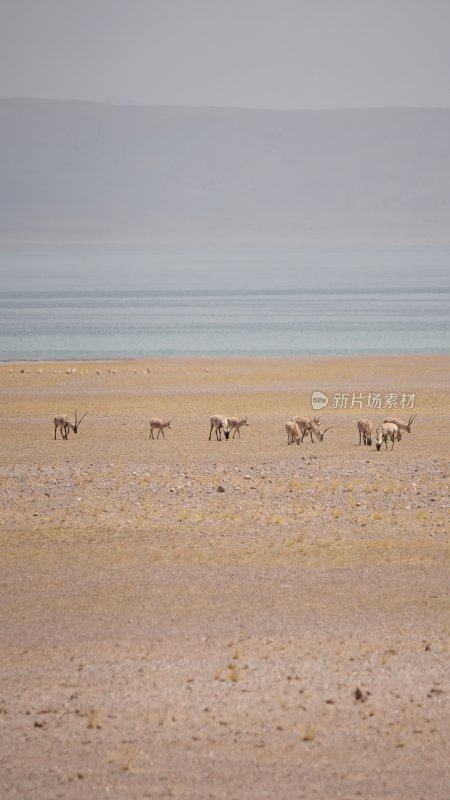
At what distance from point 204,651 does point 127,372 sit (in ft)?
116

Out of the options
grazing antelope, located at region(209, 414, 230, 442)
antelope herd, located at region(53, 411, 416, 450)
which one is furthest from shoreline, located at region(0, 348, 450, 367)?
grazing antelope, located at region(209, 414, 230, 442)

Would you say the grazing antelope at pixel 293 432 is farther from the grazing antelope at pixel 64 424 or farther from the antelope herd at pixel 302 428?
the grazing antelope at pixel 64 424

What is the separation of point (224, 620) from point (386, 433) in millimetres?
12798

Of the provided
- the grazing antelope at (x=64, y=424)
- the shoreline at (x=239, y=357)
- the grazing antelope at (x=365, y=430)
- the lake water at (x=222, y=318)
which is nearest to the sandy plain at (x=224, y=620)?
the grazing antelope at (x=365, y=430)

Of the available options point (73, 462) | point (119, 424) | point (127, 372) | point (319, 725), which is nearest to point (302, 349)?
point (127, 372)

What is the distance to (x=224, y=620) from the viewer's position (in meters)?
13.4

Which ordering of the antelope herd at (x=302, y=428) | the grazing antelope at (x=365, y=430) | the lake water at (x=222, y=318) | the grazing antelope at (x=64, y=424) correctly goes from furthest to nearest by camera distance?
1. the lake water at (x=222, y=318)
2. the grazing antelope at (x=64, y=424)
3. the grazing antelope at (x=365, y=430)
4. the antelope herd at (x=302, y=428)

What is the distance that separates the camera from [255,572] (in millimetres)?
15414

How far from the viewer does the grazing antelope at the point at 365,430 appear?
2608 cm

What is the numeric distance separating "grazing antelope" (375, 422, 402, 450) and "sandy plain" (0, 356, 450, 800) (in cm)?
46

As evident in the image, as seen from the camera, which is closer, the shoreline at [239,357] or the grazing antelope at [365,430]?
the grazing antelope at [365,430]

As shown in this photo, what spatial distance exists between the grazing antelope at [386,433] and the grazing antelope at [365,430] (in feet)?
1.22

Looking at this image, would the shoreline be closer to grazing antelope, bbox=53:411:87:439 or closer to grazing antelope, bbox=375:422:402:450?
grazing antelope, bbox=53:411:87:439

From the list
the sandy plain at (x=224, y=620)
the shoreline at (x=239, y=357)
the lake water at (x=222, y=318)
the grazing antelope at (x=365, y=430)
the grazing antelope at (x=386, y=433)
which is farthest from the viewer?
the lake water at (x=222, y=318)
